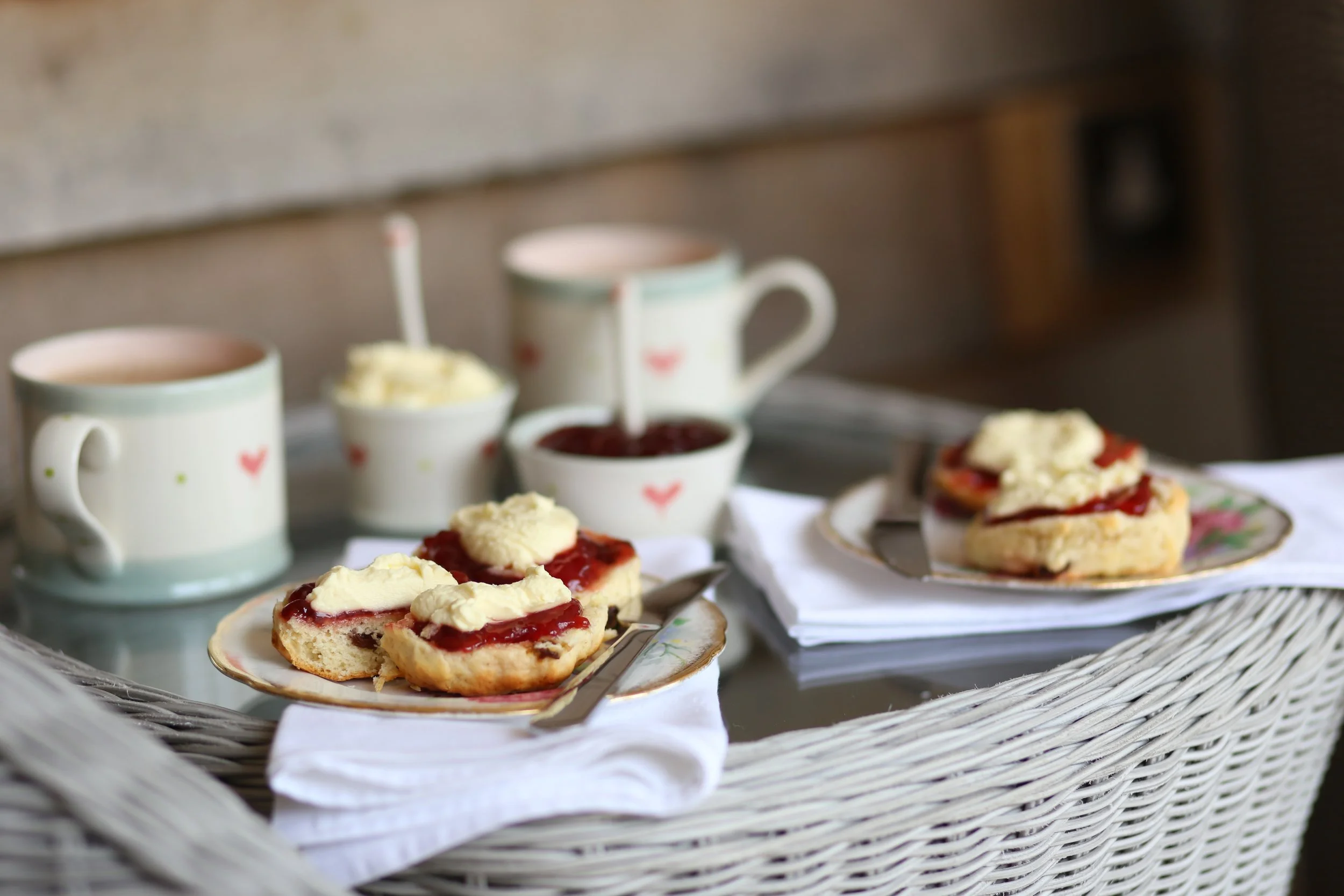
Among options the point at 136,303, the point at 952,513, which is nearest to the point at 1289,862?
the point at 952,513

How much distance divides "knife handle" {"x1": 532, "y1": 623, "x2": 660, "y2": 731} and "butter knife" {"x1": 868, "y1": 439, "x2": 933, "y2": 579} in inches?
7.1

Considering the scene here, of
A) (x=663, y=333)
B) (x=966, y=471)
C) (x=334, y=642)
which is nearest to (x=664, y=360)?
(x=663, y=333)

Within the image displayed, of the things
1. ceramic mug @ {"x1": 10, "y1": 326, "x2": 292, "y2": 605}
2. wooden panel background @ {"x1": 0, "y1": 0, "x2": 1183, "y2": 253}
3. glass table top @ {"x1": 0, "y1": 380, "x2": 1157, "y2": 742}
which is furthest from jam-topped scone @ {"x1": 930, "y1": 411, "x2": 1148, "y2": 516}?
wooden panel background @ {"x1": 0, "y1": 0, "x2": 1183, "y2": 253}

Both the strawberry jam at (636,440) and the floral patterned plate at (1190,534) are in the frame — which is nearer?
the floral patterned plate at (1190,534)

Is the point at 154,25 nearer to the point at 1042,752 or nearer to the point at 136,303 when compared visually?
the point at 136,303

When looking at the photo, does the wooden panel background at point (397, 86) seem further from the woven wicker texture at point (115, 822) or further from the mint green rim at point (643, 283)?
the woven wicker texture at point (115, 822)

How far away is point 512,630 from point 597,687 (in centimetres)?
5

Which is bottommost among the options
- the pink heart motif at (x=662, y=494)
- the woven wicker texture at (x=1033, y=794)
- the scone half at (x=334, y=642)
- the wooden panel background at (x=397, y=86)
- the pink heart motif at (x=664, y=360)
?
the woven wicker texture at (x=1033, y=794)

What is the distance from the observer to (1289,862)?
2.81 feet

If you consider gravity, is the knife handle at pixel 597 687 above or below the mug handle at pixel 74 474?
below

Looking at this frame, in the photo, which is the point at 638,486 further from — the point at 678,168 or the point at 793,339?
the point at 678,168

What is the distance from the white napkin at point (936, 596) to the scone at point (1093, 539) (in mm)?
21

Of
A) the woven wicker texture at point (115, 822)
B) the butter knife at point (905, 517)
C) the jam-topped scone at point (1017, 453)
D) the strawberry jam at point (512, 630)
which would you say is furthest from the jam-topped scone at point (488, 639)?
the jam-topped scone at point (1017, 453)

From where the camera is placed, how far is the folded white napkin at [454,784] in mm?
548
